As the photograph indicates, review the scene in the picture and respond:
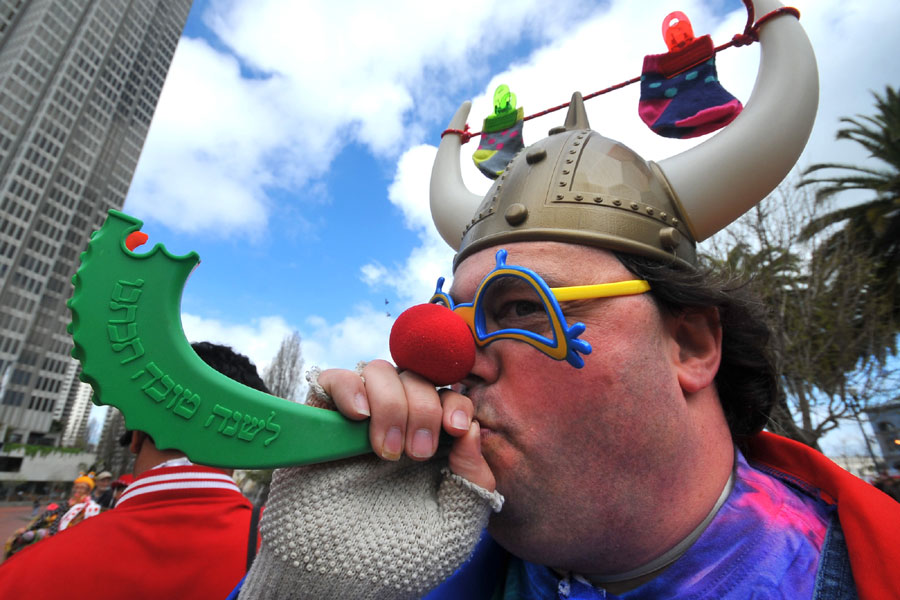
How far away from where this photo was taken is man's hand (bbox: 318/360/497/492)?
966mm

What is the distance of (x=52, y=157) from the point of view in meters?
59.7

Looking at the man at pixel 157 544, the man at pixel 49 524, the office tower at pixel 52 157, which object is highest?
the office tower at pixel 52 157

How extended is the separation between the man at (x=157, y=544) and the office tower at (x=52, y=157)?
2631 inches

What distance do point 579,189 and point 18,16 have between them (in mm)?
96425

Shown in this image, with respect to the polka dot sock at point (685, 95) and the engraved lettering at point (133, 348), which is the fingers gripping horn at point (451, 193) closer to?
the polka dot sock at point (685, 95)

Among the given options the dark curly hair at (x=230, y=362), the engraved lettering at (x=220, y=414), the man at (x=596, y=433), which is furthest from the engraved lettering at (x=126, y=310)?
the dark curly hair at (x=230, y=362)

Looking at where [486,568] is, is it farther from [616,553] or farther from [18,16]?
[18,16]

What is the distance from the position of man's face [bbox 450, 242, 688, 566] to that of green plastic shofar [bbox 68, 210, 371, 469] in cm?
43

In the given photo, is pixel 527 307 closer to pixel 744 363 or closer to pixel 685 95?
pixel 744 363

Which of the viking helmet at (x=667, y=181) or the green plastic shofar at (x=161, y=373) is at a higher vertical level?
the viking helmet at (x=667, y=181)

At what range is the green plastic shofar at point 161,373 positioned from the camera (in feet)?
2.77

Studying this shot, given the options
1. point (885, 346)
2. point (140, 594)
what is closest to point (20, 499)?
point (140, 594)

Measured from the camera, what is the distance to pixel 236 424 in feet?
2.99

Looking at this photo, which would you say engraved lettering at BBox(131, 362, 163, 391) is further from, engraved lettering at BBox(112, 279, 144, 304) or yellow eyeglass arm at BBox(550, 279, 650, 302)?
yellow eyeglass arm at BBox(550, 279, 650, 302)
